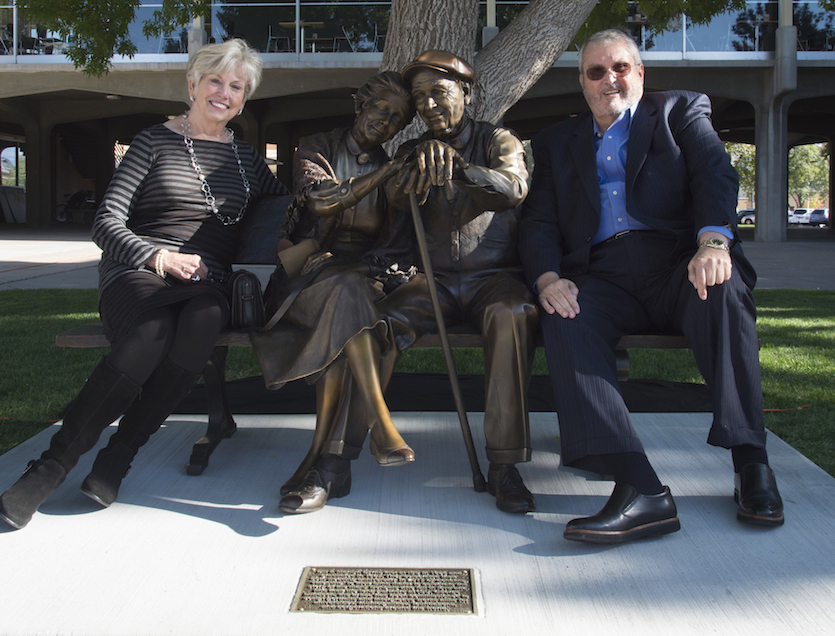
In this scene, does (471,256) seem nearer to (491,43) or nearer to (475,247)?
(475,247)

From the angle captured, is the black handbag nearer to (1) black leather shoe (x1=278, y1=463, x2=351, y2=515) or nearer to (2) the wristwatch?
(1) black leather shoe (x1=278, y1=463, x2=351, y2=515)

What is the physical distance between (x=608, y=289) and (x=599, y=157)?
61 centimetres

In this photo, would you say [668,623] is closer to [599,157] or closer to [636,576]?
[636,576]

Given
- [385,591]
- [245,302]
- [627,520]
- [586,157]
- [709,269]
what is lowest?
[385,591]

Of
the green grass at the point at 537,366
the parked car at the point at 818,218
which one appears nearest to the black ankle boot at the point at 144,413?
the green grass at the point at 537,366

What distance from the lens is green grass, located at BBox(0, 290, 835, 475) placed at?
398cm

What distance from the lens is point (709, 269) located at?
9.02 feet

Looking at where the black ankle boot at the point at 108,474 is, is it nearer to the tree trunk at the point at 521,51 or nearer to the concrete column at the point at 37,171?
the tree trunk at the point at 521,51

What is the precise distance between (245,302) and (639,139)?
177cm

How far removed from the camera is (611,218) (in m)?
3.26

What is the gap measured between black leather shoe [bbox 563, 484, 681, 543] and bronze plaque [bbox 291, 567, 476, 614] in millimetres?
427

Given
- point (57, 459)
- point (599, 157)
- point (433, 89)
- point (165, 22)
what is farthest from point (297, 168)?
point (165, 22)

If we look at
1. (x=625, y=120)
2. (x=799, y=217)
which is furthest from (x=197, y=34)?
(x=799, y=217)

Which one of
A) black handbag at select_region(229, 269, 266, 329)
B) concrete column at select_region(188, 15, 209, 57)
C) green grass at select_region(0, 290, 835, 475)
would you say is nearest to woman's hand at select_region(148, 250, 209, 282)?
black handbag at select_region(229, 269, 266, 329)
